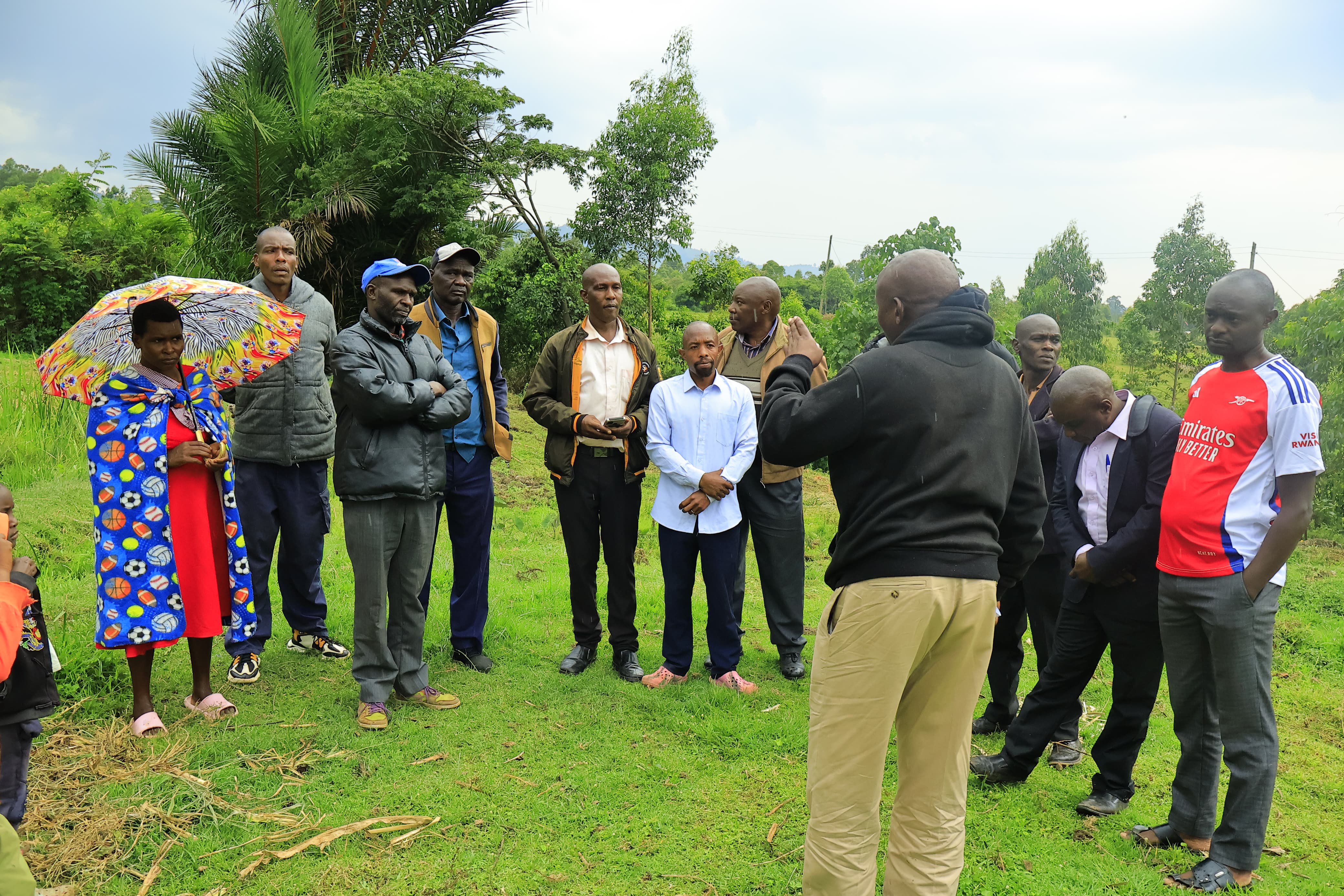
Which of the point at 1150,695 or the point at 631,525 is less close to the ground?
the point at 631,525

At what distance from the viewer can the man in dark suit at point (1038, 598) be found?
4.37 m

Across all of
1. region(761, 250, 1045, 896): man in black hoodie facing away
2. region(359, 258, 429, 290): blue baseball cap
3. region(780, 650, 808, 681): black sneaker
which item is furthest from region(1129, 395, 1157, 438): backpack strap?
region(359, 258, 429, 290): blue baseball cap

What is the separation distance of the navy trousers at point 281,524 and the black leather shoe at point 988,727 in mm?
3991

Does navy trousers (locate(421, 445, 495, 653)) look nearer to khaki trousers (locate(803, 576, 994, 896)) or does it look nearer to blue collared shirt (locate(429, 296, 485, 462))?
blue collared shirt (locate(429, 296, 485, 462))

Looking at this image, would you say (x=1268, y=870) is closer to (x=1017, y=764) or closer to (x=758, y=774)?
(x=1017, y=764)

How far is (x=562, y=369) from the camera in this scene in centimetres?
520

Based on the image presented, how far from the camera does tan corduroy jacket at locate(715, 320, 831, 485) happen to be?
202 inches

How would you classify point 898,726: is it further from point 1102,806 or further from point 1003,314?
point 1003,314

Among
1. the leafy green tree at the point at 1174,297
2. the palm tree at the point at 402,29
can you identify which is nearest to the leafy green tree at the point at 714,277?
the palm tree at the point at 402,29

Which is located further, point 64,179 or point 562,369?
point 64,179

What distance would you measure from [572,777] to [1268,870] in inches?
117

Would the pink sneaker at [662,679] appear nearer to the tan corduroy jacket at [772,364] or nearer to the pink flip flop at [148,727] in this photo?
the tan corduroy jacket at [772,364]

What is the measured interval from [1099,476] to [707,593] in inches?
89.5

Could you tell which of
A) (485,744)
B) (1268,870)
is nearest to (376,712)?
(485,744)
